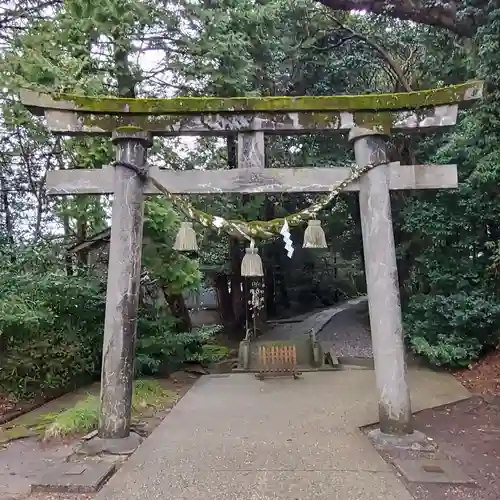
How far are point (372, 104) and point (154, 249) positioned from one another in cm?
457

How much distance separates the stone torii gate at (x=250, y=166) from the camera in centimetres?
543

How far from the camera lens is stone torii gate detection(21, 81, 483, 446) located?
5.43m

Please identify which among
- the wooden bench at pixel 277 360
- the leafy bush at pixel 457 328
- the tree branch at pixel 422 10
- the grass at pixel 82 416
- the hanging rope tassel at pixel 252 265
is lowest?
the grass at pixel 82 416

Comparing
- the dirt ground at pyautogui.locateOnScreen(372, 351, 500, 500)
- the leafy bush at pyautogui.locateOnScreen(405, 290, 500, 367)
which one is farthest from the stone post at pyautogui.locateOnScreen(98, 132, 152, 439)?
the leafy bush at pyautogui.locateOnScreen(405, 290, 500, 367)

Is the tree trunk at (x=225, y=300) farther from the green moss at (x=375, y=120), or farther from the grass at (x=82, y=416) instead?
the green moss at (x=375, y=120)

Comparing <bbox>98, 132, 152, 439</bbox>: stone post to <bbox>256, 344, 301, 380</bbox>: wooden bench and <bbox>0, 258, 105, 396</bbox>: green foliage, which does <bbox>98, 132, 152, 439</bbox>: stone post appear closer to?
<bbox>0, 258, 105, 396</bbox>: green foliage

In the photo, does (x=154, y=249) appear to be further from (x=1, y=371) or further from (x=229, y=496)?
(x=229, y=496)

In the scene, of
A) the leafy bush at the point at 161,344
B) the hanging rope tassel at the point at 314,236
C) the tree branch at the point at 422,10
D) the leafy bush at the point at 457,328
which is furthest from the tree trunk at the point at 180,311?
the tree branch at the point at 422,10

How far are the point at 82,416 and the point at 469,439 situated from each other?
4625 mm

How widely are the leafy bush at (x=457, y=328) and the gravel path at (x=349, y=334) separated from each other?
107 inches

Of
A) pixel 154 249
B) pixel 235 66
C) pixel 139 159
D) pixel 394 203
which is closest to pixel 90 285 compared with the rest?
pixel 154 249

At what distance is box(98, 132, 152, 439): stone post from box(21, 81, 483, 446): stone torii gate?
A: 0.04 ft

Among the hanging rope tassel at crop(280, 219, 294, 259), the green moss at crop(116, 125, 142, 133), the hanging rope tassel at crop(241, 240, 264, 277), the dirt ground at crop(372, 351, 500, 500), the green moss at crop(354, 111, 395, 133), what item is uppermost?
the green moss at crop(354, 111, 395, 133)

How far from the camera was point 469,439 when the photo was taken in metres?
5.83
